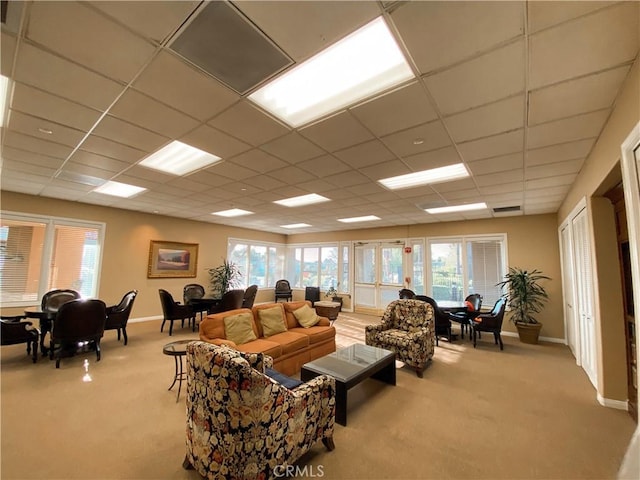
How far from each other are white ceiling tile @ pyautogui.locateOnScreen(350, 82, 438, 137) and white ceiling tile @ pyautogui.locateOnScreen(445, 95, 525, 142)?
10.6 inches

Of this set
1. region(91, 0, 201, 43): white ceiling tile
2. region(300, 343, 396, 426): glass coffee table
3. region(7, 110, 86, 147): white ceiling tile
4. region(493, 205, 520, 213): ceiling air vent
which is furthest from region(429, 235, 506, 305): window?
region(7, 110, 86, 147): white ceiling tile

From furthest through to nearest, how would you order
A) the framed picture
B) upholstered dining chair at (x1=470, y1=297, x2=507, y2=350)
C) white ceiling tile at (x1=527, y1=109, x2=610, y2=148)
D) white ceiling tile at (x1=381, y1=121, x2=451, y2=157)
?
the framed picture < upholstered dining chair at (x1=470, y1=297, x2=507, y2=350) < white ceiling tile at (x1=381, y1=121, x2=451, y2=157) < white ceiling tile at (x1=527, y1=109, x2=610, y2=148)

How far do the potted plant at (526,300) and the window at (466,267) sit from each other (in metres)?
0.57

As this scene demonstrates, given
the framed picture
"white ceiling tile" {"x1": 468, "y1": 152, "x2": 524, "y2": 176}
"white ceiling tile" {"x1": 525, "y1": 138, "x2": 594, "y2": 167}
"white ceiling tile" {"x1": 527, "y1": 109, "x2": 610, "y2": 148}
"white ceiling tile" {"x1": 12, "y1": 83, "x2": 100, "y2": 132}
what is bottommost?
the framed picture

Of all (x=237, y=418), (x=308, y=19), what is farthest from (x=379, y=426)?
(x=308, y=19)

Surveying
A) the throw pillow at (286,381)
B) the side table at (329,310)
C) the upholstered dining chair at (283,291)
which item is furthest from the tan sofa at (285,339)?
the upholstered dining chair at (283,291)

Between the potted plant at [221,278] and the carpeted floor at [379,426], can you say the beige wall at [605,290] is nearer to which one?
the carpeted floor at [379,426]

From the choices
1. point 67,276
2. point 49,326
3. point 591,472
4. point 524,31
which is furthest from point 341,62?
point 67,276

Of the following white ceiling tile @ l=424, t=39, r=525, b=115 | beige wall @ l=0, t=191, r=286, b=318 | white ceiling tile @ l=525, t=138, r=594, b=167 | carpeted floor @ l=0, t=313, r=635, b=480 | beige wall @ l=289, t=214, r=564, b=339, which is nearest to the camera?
white ceiling tile @ l=424, t=39, r=525, b=115

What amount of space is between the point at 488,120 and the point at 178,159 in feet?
11.6

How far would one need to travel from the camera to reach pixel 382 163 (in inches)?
132

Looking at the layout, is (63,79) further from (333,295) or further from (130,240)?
(333,295)

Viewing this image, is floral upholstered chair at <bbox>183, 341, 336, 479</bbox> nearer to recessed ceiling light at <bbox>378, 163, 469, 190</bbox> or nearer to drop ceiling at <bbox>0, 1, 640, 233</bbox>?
drop ceiling at <bbox>0, 1, 640, 233</bbox>

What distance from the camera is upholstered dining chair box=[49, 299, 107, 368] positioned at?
3.75 meters
